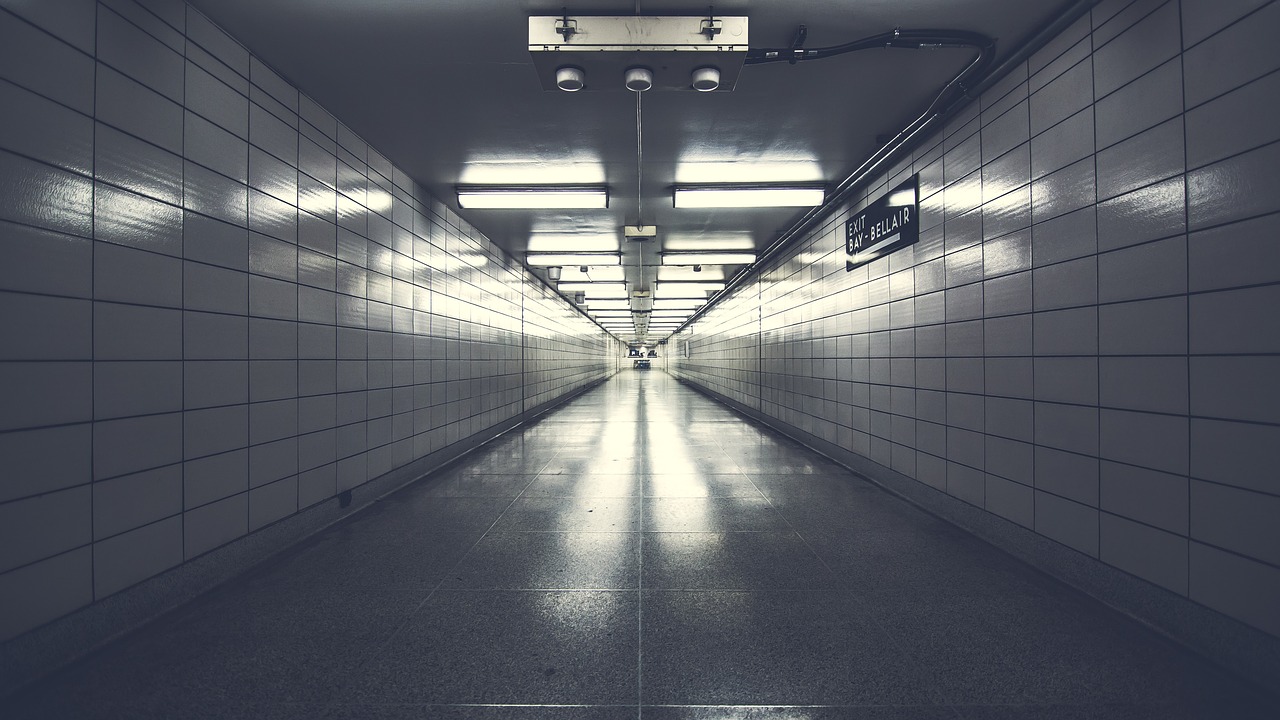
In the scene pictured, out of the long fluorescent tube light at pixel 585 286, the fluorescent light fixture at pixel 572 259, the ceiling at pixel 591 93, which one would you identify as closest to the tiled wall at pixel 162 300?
the ceiling at pixel 591 93

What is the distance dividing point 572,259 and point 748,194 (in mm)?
4748

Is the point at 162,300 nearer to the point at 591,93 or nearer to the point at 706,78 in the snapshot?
the point at 591,93

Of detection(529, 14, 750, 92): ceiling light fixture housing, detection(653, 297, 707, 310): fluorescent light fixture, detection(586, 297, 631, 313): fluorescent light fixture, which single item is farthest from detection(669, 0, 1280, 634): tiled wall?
detection(586, 297, 631, 313): fluorescent light fixture

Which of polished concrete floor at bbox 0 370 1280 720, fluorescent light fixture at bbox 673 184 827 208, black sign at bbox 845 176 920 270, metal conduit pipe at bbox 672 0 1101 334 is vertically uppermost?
metal conduit pipe at bbox 672 0 1101 334

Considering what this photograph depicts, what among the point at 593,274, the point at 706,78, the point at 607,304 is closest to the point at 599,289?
the point at 593,274

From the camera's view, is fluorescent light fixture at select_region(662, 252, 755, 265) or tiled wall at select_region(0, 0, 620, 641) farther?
fluorescent light fixture at select_region(662, 252, 755, 265)

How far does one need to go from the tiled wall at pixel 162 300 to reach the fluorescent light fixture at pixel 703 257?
545cm

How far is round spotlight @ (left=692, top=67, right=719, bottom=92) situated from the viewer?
2729 mm

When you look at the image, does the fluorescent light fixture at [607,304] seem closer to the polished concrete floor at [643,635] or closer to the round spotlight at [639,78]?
the polished concrete floor at [643,635]

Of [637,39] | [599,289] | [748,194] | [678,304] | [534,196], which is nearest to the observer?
[637,39]

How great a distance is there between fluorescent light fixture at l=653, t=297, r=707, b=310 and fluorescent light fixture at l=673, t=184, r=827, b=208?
968cm

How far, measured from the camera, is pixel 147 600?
246 centimetres

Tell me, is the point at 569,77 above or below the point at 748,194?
below

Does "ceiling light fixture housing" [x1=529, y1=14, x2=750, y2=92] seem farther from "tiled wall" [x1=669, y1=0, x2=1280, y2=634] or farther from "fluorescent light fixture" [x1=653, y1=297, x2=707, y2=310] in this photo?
"fluorescent light fixture" [x1=653, y1=297, x2=707, y2=310]
